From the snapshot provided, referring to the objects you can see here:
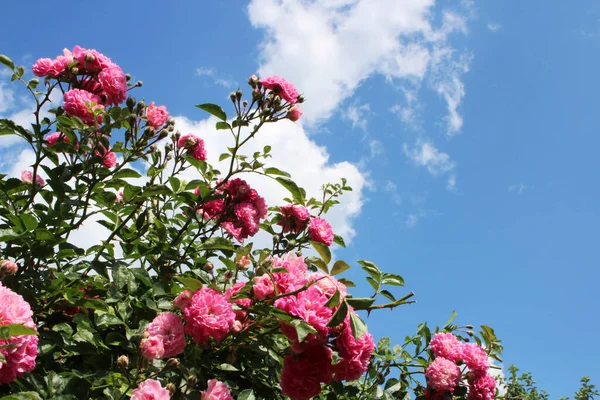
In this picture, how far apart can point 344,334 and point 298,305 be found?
0.20m

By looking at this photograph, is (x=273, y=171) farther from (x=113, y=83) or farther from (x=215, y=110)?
(x=113, y=83)

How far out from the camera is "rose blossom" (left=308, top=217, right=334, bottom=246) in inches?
122

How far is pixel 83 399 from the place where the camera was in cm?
188

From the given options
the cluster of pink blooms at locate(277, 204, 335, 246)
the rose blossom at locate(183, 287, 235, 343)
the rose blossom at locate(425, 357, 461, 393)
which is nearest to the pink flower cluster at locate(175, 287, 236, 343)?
the rose blossom at locate(183, 287, 235, 343)

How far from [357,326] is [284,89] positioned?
1.26 metres

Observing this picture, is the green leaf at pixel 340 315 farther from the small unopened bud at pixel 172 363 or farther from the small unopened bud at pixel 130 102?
the small unopened bud at pixel 130 102

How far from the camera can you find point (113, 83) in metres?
2.41

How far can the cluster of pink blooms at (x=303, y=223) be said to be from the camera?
311 cm

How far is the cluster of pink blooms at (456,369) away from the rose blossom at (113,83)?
6.10ft

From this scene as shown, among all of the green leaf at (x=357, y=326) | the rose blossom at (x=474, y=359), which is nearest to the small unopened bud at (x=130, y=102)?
the green leaf at (x=357, y=326)

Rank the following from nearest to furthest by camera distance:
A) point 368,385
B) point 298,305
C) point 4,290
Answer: point 4,290 → point 298,305 → point 368,385

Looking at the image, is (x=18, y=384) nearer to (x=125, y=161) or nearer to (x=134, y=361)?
(x=134, y=361)

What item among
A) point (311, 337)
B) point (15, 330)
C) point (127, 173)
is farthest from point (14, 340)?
point (127, 173)

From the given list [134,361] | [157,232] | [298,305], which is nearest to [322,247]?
[298,305]
